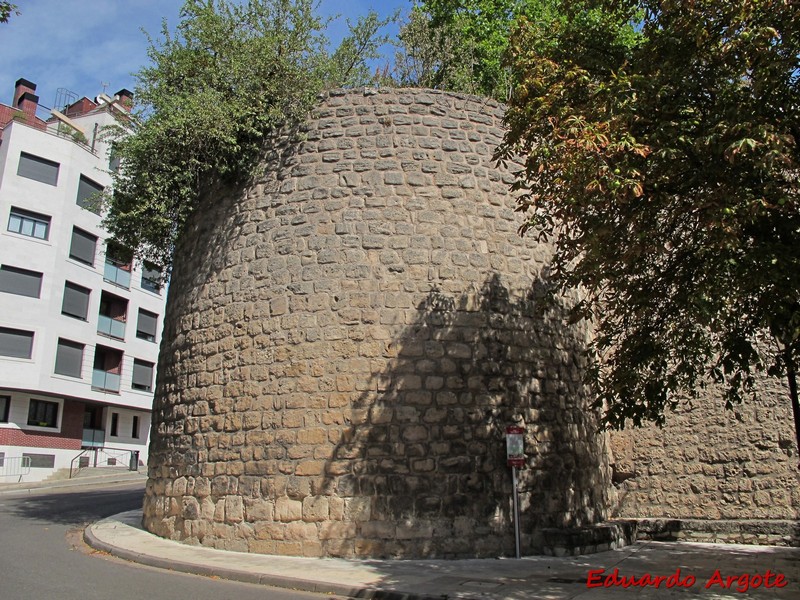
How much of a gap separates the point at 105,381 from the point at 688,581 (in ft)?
103

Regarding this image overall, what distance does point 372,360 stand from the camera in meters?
9.05

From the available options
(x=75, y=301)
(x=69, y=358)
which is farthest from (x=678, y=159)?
(x=75, y=301)

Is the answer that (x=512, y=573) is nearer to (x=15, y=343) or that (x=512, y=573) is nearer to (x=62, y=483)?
(x=62, y=483)

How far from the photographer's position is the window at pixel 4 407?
27797mm

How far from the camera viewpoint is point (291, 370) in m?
9.20

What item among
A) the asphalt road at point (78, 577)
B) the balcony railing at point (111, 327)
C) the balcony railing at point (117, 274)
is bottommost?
the asphalt road at point (78, 577)

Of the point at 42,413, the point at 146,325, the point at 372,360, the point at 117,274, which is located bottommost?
the point at 372,360

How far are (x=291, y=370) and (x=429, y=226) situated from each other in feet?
9.33

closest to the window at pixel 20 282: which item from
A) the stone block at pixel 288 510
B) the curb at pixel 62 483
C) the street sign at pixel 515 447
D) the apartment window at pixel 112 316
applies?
the apartment window at pixel 112 316

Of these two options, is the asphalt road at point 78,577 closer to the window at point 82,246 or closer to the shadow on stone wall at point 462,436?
the shadow on stone wall at point 462,436

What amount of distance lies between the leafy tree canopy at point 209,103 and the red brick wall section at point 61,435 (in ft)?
68.8

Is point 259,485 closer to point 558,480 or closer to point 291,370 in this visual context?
point 291,370

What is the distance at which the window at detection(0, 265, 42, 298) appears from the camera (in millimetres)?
28219

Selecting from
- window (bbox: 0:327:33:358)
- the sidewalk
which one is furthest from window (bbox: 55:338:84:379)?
the sidewalk
